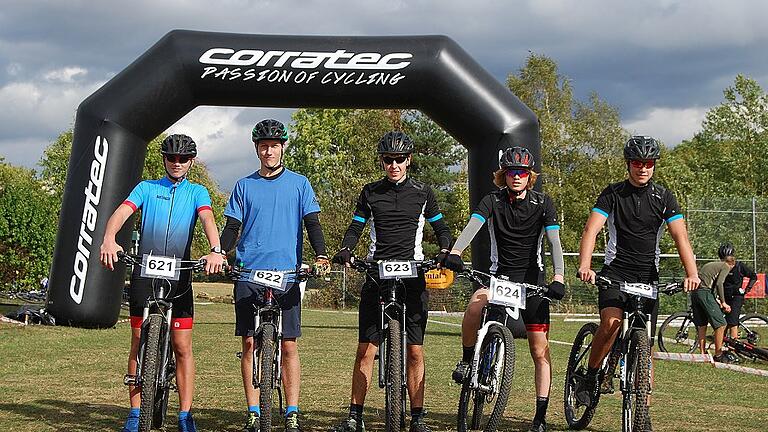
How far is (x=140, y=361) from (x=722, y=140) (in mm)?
54597

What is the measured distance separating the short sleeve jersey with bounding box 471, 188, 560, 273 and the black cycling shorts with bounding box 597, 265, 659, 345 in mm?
492

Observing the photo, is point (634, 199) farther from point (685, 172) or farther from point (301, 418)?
point (685, 172)

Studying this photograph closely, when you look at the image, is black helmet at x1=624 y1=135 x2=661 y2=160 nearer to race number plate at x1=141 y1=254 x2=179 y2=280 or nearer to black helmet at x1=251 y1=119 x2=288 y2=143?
black helmet at x1=251 y1=119 x2=288 y2=143

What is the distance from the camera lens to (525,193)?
25.0ft

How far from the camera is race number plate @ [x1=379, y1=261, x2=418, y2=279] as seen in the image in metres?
7.39

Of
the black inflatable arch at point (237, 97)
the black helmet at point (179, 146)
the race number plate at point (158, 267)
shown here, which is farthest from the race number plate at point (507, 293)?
the black inflatable arch at point (237, 97)

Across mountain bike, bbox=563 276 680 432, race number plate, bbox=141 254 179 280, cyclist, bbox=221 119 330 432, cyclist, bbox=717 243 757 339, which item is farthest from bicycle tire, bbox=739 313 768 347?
race number plate, bbox=141 254 179 280

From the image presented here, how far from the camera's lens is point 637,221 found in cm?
745

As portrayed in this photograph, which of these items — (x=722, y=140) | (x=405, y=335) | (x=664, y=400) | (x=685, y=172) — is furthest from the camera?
(x=722, y=140)

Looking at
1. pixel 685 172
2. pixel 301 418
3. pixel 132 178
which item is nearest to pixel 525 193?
pixel 301 418

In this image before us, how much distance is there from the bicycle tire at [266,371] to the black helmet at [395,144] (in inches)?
61.1

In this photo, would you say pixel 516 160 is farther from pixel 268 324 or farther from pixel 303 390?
pixel 303 390

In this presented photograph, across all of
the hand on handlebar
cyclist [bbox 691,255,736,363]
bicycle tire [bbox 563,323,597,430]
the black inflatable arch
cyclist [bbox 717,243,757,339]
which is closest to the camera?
the hand on handlebar

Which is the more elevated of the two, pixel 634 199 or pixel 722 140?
pixel 722 140
